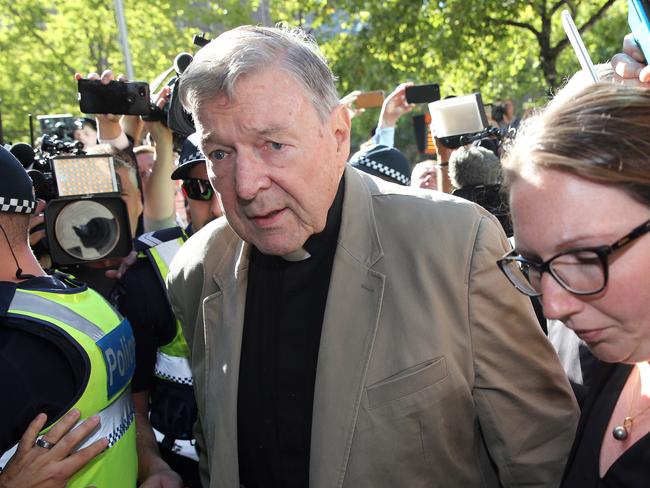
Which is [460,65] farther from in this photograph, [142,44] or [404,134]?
[404,134]

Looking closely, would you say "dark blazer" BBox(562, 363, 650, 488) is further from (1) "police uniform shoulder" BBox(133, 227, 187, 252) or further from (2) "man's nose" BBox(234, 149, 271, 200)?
(1) "police uniform shoulder" BBox(133, 227, 187, 252)

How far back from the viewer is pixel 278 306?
203 cm

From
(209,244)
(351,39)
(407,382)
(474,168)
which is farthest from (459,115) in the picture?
(351,39)

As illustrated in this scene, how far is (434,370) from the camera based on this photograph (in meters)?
1.75

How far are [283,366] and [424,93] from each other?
383 cm

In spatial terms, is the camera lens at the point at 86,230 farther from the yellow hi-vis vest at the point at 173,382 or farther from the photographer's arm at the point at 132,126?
the photographer's arm at the point at 132,126

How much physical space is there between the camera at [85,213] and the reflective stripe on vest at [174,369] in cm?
50

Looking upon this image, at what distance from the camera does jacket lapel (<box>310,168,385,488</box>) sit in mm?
1767

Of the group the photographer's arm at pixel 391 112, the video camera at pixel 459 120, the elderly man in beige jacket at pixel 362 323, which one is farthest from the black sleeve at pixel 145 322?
the photographer's arm at pixel 391 112

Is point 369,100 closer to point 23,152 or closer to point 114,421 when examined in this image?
point 23,152

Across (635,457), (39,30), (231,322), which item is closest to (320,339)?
(231,322)

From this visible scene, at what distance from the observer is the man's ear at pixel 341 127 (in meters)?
1.87

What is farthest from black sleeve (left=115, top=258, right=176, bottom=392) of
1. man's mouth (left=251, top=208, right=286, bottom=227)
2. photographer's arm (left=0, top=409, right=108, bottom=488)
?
man's mouth (left=251, top=208, right=286, bottom=227)

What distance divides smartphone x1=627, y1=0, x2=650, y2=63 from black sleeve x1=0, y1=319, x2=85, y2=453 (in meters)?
1.80
